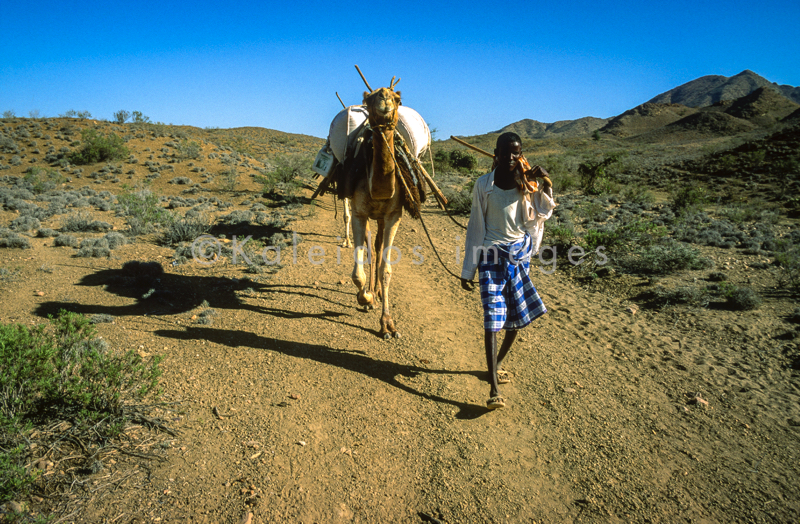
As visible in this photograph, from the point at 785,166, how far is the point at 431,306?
68.6 feet

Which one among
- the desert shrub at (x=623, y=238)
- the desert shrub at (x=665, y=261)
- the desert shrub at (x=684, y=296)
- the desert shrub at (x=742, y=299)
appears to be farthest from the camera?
the desert shrub at (x=623, y=238)

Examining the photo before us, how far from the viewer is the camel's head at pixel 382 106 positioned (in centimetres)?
396

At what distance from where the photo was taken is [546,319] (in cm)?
580

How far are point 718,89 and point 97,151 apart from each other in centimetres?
13494

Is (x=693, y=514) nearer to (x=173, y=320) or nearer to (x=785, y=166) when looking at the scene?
(x=173, y=320)

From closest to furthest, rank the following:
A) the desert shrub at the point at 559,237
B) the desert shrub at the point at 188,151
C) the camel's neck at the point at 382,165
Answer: the camel's neck at the point at 382,165, the desert shrub at the point at 559,237, the desert shrub at the point at 188,151

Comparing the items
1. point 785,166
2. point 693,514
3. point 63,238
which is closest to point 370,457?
point 693,514

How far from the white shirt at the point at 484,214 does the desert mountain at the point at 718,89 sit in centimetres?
12174

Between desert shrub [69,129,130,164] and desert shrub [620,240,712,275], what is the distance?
22.2 m

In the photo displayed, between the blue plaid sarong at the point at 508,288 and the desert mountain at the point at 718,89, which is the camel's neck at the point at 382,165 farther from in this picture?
the desert mountain at the point at 718,89

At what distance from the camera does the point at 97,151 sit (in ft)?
62.3

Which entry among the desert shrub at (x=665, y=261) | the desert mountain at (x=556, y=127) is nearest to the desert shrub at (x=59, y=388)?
the desert shrub at (x=665, y=261)

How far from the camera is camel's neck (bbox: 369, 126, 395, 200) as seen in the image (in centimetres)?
410

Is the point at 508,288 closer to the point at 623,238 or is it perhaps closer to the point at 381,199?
the point at 381,199
